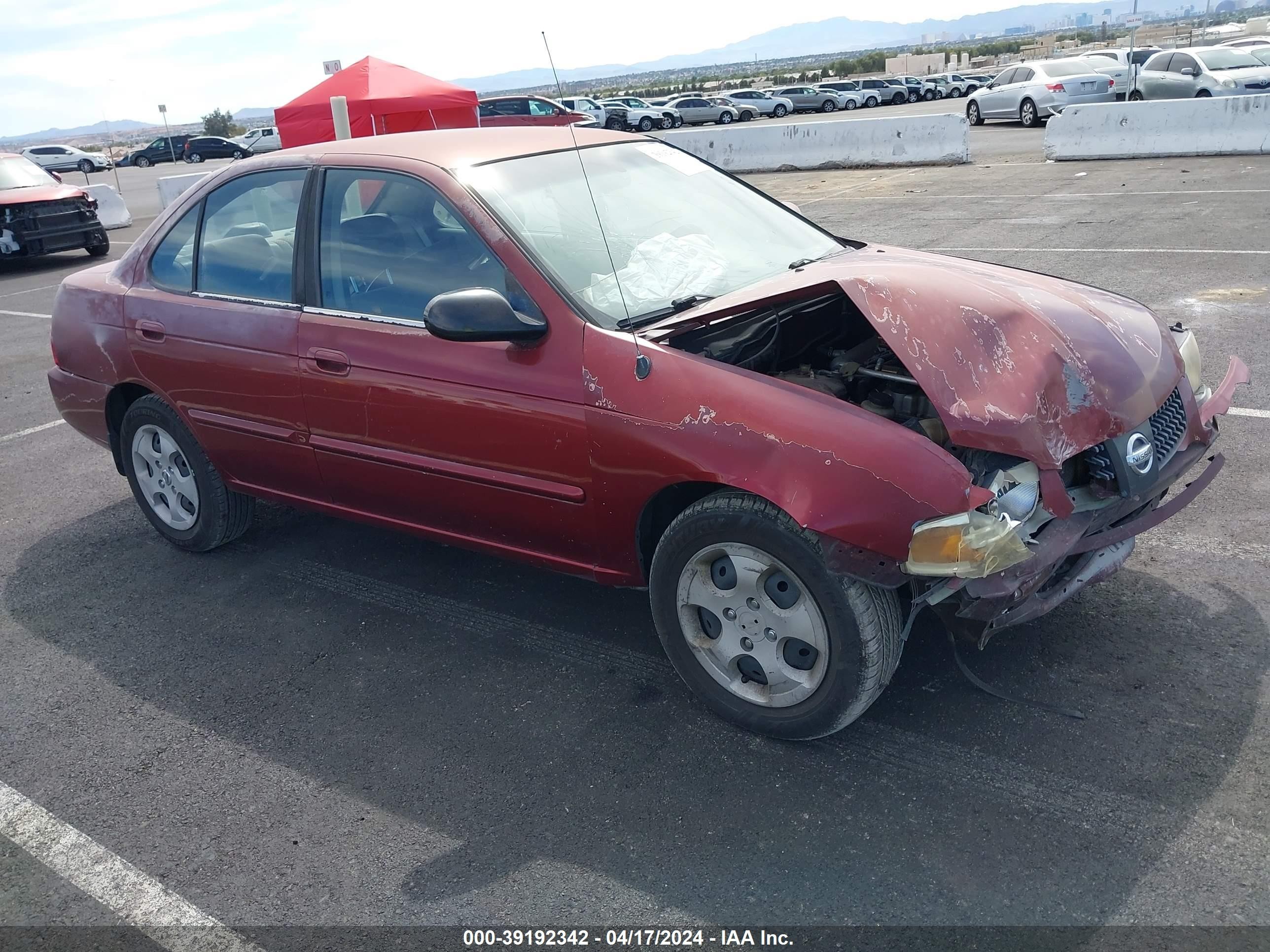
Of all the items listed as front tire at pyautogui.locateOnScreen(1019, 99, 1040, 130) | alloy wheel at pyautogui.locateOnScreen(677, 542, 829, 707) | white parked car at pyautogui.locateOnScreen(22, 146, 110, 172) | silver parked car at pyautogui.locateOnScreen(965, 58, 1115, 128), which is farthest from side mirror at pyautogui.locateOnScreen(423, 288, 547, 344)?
white parked car at pyautogui.locateOnScreen(22, 146, 110, 172)

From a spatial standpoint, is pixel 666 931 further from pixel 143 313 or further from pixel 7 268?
pixel 7 268

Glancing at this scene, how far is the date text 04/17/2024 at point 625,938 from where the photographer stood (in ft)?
8.33

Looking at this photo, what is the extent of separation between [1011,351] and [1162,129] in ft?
51.6

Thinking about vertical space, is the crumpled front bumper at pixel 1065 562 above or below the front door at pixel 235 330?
below

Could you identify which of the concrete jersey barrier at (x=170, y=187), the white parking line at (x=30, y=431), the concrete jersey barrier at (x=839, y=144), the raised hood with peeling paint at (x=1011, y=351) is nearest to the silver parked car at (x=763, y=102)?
the concrete jersey barrier at (x=839, y=144)

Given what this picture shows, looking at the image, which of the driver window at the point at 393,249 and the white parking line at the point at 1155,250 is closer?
the driver window at the point at 393,249

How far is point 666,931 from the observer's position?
8.49 ft

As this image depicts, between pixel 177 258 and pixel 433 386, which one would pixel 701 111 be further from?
pixel 433 386

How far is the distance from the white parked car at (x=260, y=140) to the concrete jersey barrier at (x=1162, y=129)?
38485 mm

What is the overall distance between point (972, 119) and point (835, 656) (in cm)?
2613

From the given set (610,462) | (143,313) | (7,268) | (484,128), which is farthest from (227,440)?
(7,268)

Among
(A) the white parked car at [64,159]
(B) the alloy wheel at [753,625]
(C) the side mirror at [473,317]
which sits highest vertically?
(A) the white parked car at [64,159]

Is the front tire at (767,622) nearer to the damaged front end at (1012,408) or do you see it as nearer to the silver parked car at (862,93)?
the damaged front end at (1012,408)

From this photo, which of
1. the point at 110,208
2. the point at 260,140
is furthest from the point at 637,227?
the point at 260,140
